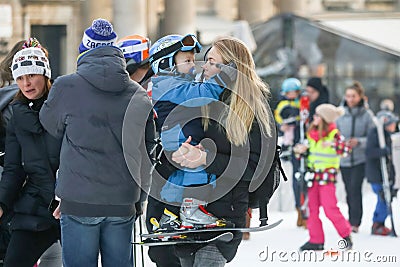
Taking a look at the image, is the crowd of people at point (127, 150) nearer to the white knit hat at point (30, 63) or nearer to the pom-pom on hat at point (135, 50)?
the white knit hat at point (30, 63)

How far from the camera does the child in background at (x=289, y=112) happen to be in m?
12.6

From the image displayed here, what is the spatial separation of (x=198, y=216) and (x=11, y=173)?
3.70 ft

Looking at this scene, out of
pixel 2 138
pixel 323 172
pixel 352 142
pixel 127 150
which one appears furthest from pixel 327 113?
pixel 127 150

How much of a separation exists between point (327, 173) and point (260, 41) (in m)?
9.36

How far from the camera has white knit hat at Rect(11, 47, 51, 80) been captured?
5.84 m

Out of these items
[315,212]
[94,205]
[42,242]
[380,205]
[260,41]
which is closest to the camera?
[94,205]

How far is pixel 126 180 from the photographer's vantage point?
5.22m

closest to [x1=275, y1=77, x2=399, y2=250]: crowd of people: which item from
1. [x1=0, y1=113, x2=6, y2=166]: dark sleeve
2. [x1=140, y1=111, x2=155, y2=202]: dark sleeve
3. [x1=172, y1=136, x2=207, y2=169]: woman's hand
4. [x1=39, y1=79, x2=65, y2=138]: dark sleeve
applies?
[x1=0, y1=113, x2=6, y2=166]: dark sleeve

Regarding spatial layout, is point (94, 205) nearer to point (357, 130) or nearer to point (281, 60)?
point (357, 130)

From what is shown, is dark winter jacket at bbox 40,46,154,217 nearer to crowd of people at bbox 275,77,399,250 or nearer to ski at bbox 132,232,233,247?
ski at bbox 132,232,233,247

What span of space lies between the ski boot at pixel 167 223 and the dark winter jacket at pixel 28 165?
2.19 feet

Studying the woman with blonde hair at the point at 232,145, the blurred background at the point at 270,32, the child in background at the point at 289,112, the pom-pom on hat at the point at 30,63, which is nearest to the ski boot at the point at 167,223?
the woman with blonde hair at the point at 232,145

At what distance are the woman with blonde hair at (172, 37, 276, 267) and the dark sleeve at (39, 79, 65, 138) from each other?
596mm

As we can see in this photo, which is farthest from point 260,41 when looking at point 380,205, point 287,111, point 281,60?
point 380,205
